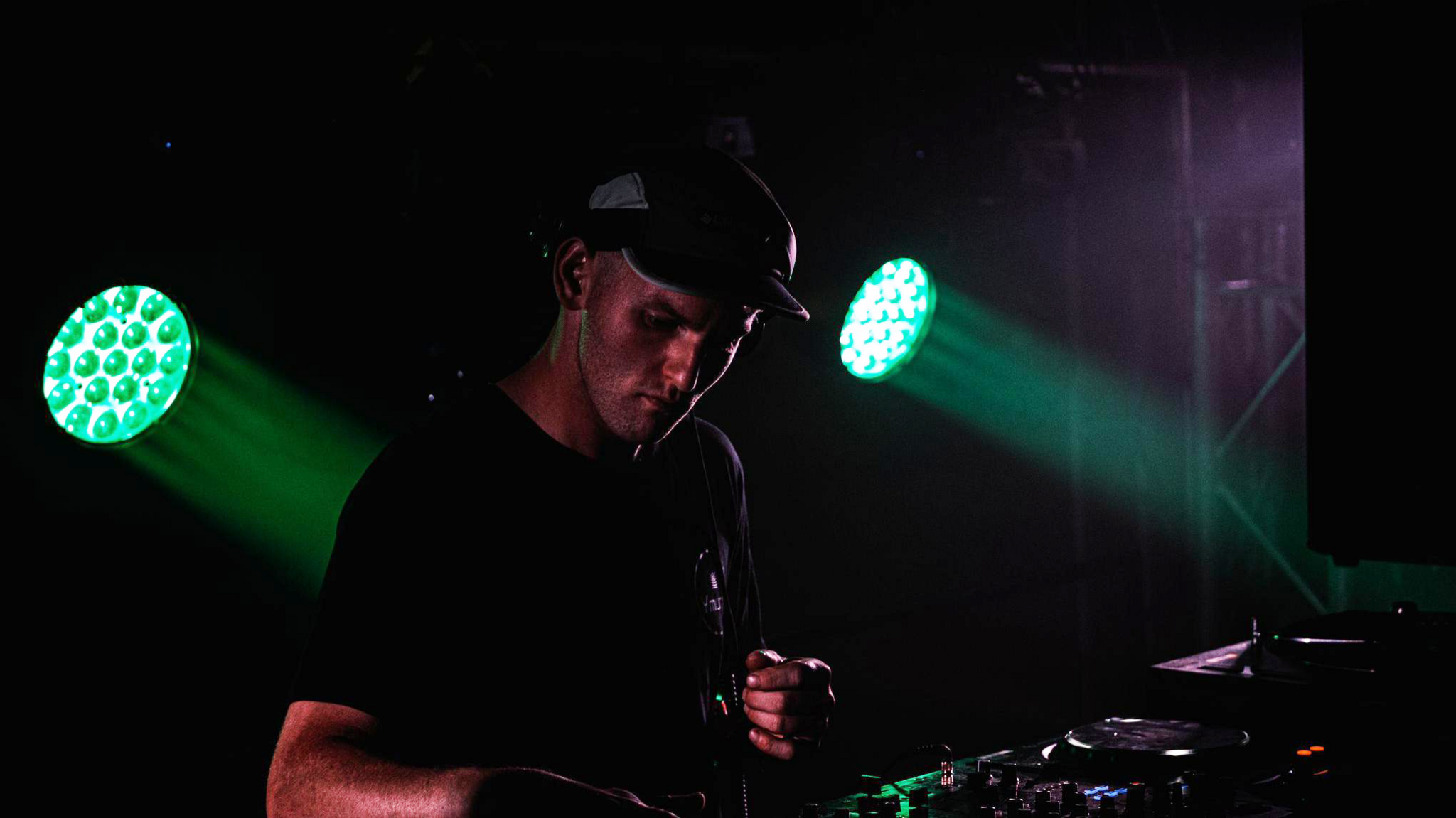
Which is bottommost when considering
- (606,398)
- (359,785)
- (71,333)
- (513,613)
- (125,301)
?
(359,785)

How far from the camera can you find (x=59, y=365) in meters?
3.17

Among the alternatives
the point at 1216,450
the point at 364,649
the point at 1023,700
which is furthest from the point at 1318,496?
the point at 1216,450

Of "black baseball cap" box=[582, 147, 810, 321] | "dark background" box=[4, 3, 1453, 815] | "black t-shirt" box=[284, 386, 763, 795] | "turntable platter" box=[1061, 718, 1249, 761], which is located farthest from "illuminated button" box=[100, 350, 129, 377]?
"turntable platter" box=[1061, 718, 1249, 761]

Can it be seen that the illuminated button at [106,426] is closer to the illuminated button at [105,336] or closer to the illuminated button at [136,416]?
the illuminated button at [136,416]

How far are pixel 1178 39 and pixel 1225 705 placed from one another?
4.94 metres

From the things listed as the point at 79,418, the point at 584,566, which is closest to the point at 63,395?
the point at 79,418

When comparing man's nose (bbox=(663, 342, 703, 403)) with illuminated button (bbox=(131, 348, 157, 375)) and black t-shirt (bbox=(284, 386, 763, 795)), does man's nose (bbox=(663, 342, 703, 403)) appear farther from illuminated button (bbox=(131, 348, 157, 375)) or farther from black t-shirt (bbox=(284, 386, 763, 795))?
illuminated button (bbox=(131, 348, 157, 375))

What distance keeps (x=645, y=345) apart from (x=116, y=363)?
7.33 feet

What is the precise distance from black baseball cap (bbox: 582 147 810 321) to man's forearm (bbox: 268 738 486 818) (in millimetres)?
707

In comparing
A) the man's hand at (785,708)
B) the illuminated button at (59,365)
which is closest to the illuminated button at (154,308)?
the illuminated button at (59,365)

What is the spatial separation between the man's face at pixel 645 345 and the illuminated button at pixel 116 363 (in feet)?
7.00

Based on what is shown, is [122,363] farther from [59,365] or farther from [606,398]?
[606,398]

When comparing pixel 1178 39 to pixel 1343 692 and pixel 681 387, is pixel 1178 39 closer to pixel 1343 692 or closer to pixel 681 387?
pixel 1343 692

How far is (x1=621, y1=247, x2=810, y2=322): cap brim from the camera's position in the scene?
1.62 m
